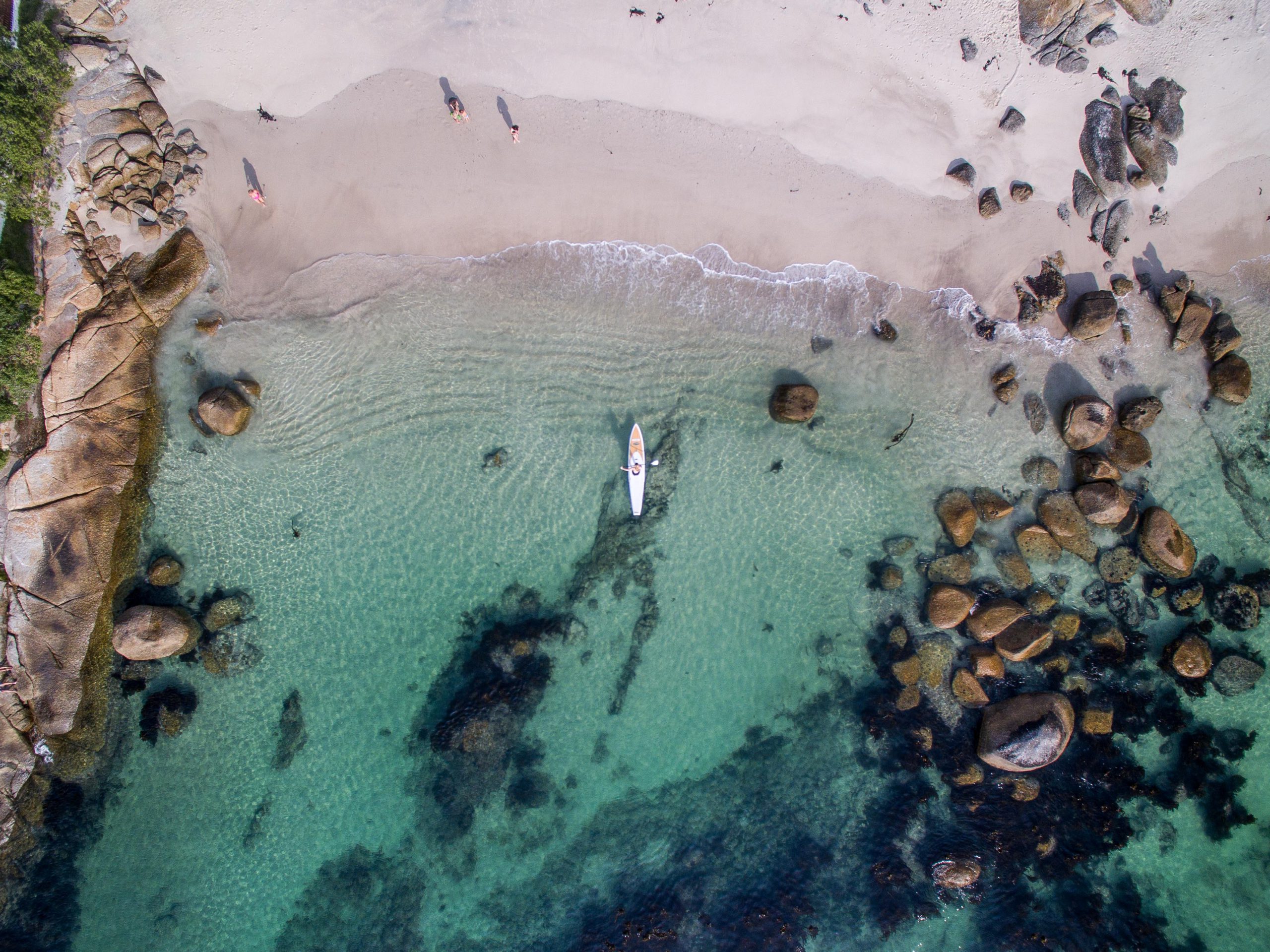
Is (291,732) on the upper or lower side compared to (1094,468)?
lower

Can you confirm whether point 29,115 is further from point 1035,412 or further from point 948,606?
point 1035,412

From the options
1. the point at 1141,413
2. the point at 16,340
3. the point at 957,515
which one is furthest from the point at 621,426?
the point at 16,340

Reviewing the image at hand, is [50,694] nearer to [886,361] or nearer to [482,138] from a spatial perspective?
[482,138]

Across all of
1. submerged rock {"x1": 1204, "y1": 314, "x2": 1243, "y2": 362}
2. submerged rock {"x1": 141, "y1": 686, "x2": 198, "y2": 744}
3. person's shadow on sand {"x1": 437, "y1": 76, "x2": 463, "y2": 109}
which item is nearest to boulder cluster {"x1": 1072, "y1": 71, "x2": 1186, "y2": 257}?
submerged rock {"x1": 1204, "y1": 314, "x2": 1243, "y2": 362}

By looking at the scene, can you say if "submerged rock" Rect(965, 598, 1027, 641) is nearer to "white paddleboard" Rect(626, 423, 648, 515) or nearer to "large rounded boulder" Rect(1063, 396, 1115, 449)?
"large rounded boulder" Rect(1063, 396, 1115, 449)

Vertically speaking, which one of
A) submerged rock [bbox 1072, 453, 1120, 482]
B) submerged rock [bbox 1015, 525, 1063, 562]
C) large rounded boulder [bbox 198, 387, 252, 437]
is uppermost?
submerged rock [bbox 1072, 453, 1120, 482]

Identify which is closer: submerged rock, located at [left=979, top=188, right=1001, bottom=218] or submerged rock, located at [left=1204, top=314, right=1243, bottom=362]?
submerged rock, located at [left=979, top=188, right=1001, bottom=218]

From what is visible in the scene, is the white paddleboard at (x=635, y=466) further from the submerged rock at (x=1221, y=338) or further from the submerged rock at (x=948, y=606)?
the submerged rock at (x=1221, y=338)
